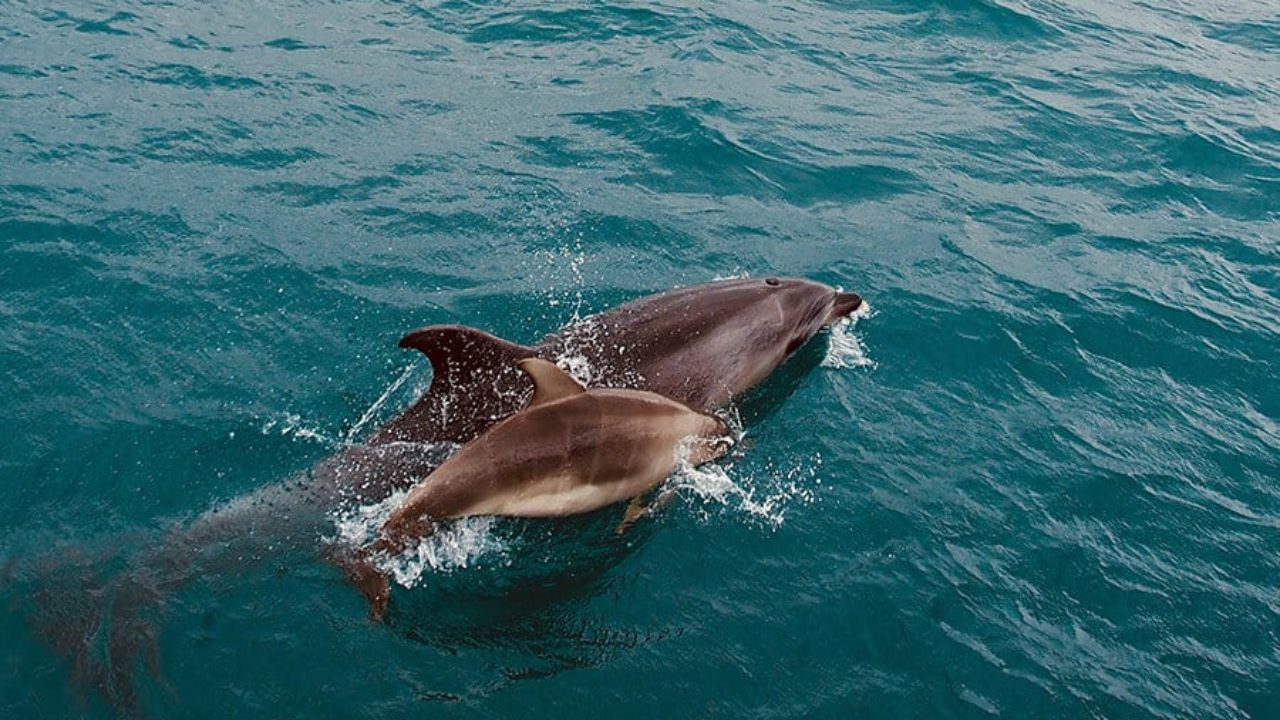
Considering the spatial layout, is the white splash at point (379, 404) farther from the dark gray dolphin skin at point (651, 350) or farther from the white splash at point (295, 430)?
the dark gray dolphin skin at point (651, 350)

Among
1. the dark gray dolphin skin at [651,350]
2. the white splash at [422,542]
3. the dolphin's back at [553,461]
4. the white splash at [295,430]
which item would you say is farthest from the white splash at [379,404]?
the dolphin's back at [553,461]

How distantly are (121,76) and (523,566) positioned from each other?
13.7 meters

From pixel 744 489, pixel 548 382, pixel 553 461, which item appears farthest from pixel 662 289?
pixel 548 382

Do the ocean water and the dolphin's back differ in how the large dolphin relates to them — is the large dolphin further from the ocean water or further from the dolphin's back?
the dolphin's back

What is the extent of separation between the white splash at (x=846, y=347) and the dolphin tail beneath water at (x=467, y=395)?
376 cm

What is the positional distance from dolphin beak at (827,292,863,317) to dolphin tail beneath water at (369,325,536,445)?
388cm

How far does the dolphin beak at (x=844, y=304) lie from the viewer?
11805 millimetres

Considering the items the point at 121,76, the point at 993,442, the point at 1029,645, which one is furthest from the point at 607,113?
the point at 1029,645

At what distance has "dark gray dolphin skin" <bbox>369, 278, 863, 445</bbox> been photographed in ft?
29.6

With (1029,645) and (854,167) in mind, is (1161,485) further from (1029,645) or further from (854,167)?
(854,167)

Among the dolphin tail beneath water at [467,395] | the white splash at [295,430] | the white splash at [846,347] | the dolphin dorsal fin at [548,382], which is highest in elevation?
the dolphin dorsal fin at [548,382]

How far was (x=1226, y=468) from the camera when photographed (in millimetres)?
10656

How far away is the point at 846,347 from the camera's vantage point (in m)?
11.9

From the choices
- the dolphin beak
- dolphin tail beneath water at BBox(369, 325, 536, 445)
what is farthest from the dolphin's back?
the dolphin beak
